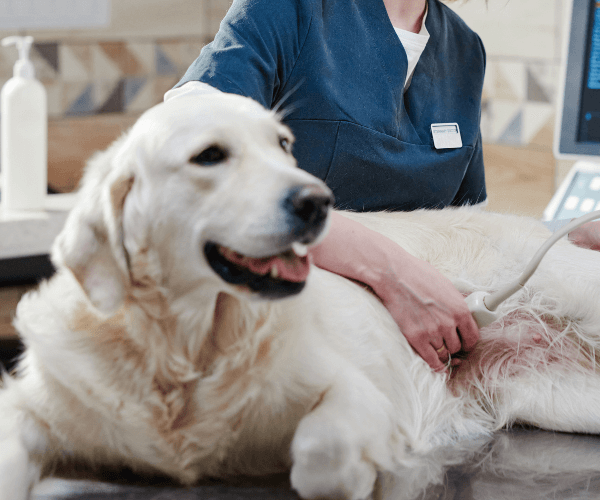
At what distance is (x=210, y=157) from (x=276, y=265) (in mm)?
124

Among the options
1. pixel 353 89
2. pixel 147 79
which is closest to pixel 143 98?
pixel 147 79

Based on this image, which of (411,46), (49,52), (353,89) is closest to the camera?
(353,89)

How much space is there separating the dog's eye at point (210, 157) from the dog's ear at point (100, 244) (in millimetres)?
73

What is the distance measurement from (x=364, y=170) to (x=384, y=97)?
0.44ft

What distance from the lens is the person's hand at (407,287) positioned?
29.9 inches

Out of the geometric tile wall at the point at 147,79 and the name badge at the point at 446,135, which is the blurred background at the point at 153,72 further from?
the name badge at the point at 446,135

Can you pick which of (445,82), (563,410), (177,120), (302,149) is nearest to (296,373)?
(177,120)

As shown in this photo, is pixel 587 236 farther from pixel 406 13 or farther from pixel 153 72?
pixel 153 72

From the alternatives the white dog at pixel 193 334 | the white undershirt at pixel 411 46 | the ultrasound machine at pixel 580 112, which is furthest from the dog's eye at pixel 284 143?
the ultrasound machine at pixel 580 112

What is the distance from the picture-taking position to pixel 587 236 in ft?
3.43

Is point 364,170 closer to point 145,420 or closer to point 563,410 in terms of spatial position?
point 563,410

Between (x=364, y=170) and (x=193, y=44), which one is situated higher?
(x=193, y=44)

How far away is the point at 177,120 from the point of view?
0.60 meters

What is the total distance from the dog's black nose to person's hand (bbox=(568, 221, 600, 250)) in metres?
0.68
